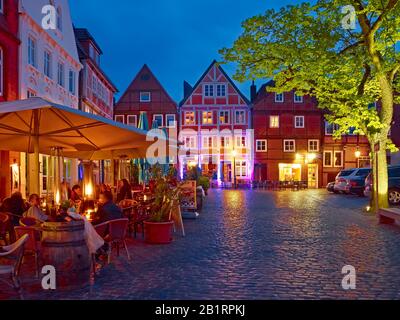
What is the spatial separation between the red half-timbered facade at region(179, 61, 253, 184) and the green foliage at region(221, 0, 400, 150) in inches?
1196

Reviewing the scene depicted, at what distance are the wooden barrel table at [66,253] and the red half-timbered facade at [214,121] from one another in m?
42.2

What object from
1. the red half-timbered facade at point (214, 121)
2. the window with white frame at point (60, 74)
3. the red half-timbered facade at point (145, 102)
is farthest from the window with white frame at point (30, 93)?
the red half-timbered facade at point (214, 121)

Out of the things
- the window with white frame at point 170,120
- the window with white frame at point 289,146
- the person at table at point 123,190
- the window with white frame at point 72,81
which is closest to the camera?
the person at table at point 123,190

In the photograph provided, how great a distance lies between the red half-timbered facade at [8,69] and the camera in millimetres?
16562

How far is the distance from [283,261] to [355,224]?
664cm

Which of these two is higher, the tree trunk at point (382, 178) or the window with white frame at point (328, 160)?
the window with white frame at point (328, 160)

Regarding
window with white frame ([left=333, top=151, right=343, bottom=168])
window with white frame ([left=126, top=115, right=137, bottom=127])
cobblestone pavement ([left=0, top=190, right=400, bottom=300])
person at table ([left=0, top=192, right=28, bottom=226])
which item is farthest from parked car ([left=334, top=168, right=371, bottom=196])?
window with white frame ([left=126, top=115, right=137, bottom=127])

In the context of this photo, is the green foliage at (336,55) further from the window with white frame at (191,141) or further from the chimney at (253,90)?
the chimney at (253,90)

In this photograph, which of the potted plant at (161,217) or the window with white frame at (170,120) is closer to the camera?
the potted plant at (161,217)

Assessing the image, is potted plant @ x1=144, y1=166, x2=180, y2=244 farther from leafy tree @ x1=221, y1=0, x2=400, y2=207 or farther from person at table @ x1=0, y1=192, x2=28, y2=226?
leafy tree @ x1=221, y1=0, x2=400, y2=207

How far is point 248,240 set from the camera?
10906 millimetres

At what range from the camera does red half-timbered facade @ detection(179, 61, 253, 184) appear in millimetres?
48875
